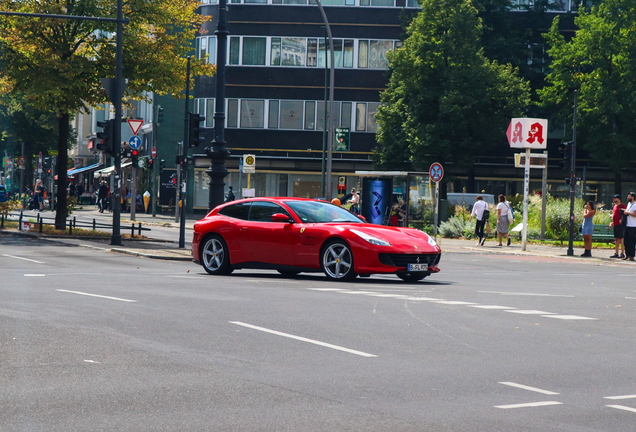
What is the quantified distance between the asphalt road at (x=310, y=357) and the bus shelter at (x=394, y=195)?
2016 cm

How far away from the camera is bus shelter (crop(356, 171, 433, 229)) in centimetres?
3525

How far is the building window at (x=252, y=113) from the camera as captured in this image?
183ft

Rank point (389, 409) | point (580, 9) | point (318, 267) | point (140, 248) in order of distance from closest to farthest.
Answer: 1. point (389, 409)
2. point (318, 267)
3. point (140, 248)
4. point (580, 9)

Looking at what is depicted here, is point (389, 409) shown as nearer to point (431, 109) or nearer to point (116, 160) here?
point (116, 160)

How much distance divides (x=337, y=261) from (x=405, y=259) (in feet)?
3.79

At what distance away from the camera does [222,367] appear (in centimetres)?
758

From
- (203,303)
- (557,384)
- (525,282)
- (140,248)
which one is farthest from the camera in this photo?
(140,248)

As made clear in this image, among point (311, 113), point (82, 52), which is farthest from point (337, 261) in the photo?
point (311, 113)

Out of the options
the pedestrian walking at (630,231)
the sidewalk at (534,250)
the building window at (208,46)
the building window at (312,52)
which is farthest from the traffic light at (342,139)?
the building window at (208,46)

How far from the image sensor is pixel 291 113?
183ft

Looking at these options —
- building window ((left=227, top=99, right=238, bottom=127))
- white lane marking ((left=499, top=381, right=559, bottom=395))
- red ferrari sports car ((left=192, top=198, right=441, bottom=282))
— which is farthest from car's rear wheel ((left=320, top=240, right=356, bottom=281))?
building window ((left=227, top=99, right=238, bottom=127))

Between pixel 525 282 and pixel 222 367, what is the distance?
1083 centimetres

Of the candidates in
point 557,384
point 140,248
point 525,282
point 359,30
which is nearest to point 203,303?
point 557,384

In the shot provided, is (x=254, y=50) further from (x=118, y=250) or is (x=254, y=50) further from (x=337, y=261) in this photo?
(x=337, y=261)
